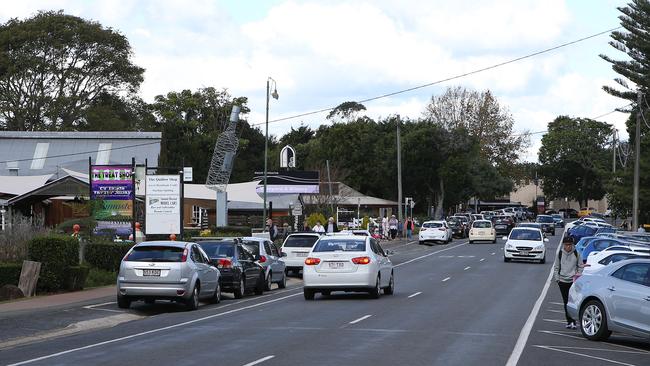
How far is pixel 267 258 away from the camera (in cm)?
2880

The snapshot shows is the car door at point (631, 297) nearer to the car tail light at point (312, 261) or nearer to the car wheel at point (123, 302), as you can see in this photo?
the car tail light at point (312, 261)

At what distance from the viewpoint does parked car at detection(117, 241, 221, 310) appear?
21594 mm

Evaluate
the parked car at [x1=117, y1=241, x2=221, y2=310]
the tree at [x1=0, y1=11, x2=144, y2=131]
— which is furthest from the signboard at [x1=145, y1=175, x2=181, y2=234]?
the tree at [x1=0, y1=11, x2=144, y2=131]

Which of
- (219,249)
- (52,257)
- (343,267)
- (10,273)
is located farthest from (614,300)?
(10,273)

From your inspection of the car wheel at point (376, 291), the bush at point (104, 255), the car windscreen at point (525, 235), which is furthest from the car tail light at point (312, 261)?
the car windscreen at point (525, 235)

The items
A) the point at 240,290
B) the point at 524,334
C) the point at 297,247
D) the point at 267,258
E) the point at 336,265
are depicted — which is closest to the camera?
the point at 524,334

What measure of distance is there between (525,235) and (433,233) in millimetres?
18341

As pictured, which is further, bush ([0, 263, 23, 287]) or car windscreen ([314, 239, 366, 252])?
car windscreen ([314, 239, 366, 252])

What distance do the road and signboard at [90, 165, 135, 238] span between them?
796cm

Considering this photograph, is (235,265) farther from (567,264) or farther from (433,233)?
(433,233)

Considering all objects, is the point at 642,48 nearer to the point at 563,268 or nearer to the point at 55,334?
the point at 563,268

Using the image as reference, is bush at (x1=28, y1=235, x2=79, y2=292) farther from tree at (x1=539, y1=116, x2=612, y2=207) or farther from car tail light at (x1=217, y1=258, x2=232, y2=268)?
tree at (x1=539, y1=116, x2=612, y2=207)

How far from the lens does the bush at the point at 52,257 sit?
80.4 ft

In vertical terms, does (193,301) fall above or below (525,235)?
below
